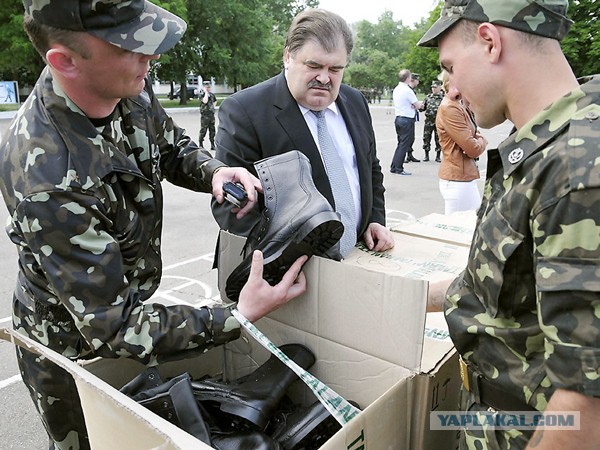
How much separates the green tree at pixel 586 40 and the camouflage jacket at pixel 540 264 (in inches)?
1062

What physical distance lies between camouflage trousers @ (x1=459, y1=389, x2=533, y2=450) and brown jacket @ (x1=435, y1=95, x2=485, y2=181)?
9.67 feet

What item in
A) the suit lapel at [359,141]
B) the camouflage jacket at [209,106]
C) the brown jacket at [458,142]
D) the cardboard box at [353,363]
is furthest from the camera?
the camouflage jacket at [209,106]

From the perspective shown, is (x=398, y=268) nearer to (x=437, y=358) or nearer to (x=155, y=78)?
(x=437, y=358)

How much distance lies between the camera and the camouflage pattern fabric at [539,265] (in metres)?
0.80

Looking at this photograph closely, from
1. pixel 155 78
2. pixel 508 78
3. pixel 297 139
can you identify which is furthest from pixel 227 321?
pixel 155 78

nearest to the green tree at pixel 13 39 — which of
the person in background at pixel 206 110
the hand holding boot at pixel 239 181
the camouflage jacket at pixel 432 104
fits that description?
the person in background at pixel 206 110

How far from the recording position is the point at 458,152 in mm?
3949

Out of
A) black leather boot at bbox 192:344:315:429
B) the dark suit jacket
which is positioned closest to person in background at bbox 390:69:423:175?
the dark suit jacket

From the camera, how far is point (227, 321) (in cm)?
130

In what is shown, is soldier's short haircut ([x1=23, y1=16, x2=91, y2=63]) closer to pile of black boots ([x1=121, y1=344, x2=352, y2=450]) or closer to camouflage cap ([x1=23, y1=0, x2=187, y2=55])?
camouflage cap ([x1=23, y1=0, x2=187, y2=55])

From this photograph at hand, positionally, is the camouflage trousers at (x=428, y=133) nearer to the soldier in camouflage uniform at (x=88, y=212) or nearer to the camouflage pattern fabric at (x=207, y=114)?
the camouflage pattern fabric at (x=207, y=114)

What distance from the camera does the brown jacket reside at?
12.6 feet

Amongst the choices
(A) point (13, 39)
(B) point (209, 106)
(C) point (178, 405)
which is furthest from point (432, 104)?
(A) point (13, 39)

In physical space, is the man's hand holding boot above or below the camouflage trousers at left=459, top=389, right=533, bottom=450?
above
